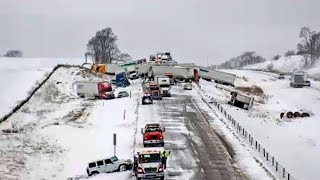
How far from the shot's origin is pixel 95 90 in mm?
84562

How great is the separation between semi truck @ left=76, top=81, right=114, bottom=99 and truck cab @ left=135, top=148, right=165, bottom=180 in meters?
46.8

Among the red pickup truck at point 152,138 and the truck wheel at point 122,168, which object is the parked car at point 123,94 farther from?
the truck wheel at point 122,168

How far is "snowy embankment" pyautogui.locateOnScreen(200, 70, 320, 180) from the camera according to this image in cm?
5139

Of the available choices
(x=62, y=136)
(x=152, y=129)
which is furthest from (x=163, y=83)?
(x=152, y=129)

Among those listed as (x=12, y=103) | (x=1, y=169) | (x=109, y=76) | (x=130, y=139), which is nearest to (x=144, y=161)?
(x=1, y=169)

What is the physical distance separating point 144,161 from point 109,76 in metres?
79.4

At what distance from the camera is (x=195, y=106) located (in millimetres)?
74625

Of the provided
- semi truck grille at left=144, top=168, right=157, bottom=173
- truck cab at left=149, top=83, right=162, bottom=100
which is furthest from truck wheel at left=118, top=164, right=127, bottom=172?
truck cab at left=149, top=83, right=162, bottom=100

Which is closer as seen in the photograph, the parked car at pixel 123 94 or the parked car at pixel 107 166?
the parked car at pixel 107 166

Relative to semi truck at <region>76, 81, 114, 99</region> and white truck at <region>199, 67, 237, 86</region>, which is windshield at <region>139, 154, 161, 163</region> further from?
white truck at <region>199, 67, 237, 86</region>

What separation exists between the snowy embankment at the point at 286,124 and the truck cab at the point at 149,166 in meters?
14.2

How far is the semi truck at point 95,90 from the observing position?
274ft

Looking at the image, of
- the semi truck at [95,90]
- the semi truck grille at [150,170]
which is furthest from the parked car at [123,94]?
the semi truck grille at [150,170]

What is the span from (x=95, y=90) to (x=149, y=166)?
1945 inches
